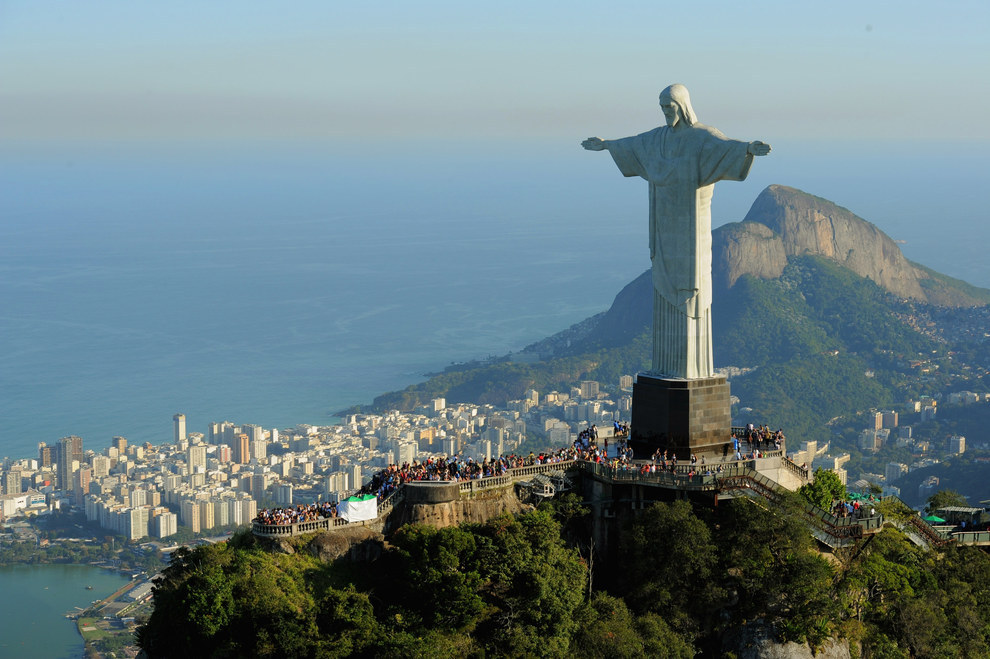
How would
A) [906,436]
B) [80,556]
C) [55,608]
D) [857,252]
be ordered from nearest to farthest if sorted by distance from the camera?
[55,608]
[80,556]
[906,436]
[857,252]

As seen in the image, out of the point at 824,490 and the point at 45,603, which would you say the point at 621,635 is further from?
the point at 45,603

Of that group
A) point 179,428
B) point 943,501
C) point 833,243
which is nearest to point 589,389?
point 179,428

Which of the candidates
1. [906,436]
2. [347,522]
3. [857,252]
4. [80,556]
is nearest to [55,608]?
[80,556]

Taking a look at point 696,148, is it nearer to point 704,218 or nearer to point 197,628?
point 704,218

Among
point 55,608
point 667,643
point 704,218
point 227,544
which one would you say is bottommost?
point 55,608

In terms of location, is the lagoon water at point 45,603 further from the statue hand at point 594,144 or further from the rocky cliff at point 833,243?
the rocky cliff at point 833,243

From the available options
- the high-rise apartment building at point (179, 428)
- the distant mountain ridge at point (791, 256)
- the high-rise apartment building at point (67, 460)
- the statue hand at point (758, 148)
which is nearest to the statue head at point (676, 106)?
the statue hand at point (758, 148)
